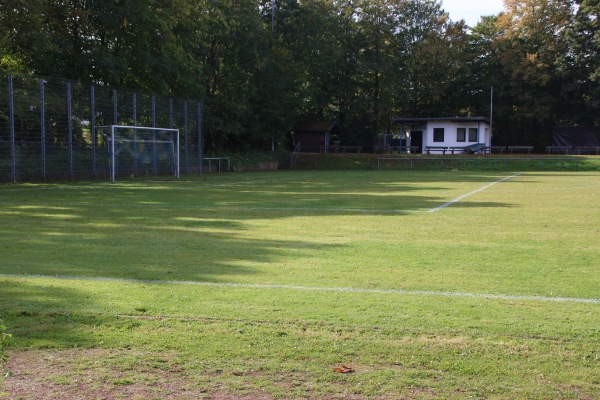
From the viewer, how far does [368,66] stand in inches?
2351

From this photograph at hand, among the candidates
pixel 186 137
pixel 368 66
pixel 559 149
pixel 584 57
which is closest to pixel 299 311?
pixel 186 137

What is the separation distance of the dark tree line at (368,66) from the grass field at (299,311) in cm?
2870

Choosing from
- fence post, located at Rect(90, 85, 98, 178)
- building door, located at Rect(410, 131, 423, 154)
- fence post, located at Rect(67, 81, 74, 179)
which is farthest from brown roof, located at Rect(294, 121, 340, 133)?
fence post, located at Rect(67, 81, 74, 179)

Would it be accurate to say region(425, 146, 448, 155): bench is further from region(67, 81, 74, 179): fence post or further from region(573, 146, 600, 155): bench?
region(67, 81, 74, 179): fence post

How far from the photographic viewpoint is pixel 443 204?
1759 centimetres

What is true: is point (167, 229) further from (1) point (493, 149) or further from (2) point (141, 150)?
(1) point (493, 149)

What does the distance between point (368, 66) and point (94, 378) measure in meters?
57.8

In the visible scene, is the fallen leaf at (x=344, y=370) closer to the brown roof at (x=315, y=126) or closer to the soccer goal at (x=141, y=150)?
the soccer goal at (x=141, y=150)

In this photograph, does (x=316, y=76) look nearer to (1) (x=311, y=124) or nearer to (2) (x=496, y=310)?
(1) (x=311, y=124)

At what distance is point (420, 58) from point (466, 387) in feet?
202

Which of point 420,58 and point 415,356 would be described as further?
point 420,58

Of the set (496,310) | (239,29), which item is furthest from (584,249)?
(239,29)

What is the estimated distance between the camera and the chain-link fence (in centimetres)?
2667

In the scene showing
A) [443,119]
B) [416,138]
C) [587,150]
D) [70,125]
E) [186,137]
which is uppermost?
[443,119]
